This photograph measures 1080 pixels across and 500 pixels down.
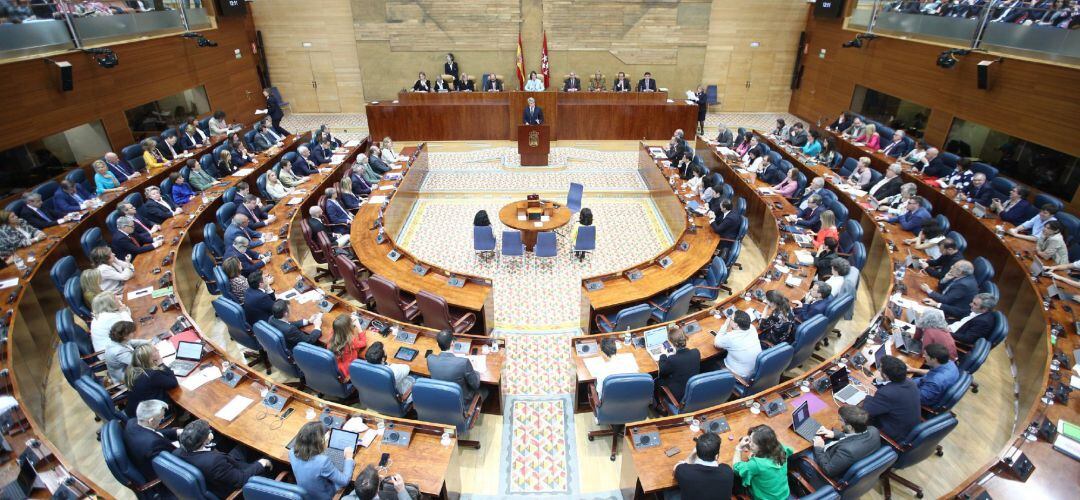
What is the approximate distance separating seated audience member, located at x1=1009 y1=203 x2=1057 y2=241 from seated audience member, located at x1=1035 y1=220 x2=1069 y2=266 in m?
0.36

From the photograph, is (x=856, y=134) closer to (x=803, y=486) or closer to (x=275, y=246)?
(x=803, y=486)

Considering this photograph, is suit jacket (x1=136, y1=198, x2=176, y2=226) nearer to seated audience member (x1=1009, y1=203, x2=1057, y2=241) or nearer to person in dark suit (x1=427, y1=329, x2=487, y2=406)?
person in dark suit (x1=427, y1=329, x2=487, y2=406)

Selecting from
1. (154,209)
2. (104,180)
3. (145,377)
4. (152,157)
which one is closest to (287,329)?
(145,377)

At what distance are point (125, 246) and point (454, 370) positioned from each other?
652cm

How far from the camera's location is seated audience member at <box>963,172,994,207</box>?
959 centimetres

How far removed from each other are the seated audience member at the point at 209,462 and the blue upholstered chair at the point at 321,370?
1341 millimetres

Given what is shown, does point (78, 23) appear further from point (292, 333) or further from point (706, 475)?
point (706, 475)

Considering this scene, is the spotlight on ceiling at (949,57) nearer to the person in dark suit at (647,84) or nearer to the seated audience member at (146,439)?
the person in dark suit at (647,84)

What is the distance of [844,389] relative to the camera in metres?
5.45

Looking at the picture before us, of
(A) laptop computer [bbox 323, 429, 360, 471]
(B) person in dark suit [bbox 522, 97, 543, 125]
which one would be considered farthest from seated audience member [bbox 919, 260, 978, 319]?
(B) person in dark suit [bbox 522, 97, 543, 125]

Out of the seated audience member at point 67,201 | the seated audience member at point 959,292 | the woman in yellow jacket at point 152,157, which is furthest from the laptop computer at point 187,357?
the seated audience member at point 959,292

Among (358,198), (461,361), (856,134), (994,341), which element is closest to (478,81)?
(358,198)

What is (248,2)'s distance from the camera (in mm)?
19141

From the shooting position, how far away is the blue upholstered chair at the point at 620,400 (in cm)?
530
